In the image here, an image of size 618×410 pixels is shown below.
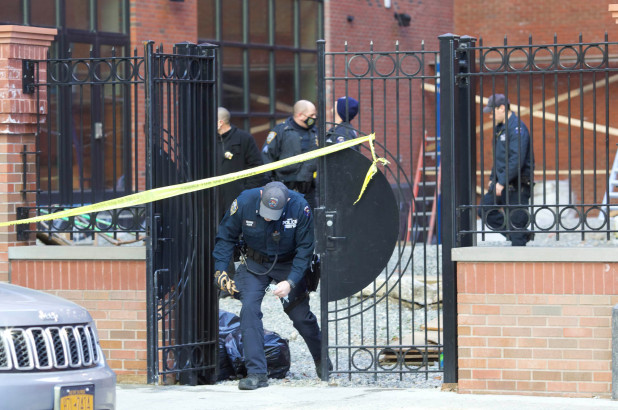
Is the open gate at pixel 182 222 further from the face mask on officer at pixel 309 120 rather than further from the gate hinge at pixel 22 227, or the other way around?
the face mask on officer at pixel 309 120

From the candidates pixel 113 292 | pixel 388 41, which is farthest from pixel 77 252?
pixel 388 41

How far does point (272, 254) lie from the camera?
8250 millimetres

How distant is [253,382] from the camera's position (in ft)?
26.5

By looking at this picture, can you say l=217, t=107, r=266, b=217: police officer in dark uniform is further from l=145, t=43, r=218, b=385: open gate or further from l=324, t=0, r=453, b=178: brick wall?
l=324, t=0, r=453, b=178: brick wall

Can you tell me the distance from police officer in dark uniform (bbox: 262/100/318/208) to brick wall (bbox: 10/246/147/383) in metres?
2.89

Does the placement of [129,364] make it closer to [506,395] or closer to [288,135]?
[506,395]

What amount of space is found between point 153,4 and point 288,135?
23.9 ft

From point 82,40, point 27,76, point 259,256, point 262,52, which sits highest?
point 262,52

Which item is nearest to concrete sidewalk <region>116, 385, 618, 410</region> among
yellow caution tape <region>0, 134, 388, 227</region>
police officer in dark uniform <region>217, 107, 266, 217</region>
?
yellow caution tape <region>0, 134, 388, 227</region>

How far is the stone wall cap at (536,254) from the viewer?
7441 mm

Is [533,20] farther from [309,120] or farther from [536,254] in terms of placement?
[536,254]

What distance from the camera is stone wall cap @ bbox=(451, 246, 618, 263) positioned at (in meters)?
7.44

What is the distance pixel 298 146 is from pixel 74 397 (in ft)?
18.7

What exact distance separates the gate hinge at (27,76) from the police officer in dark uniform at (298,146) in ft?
9.53
